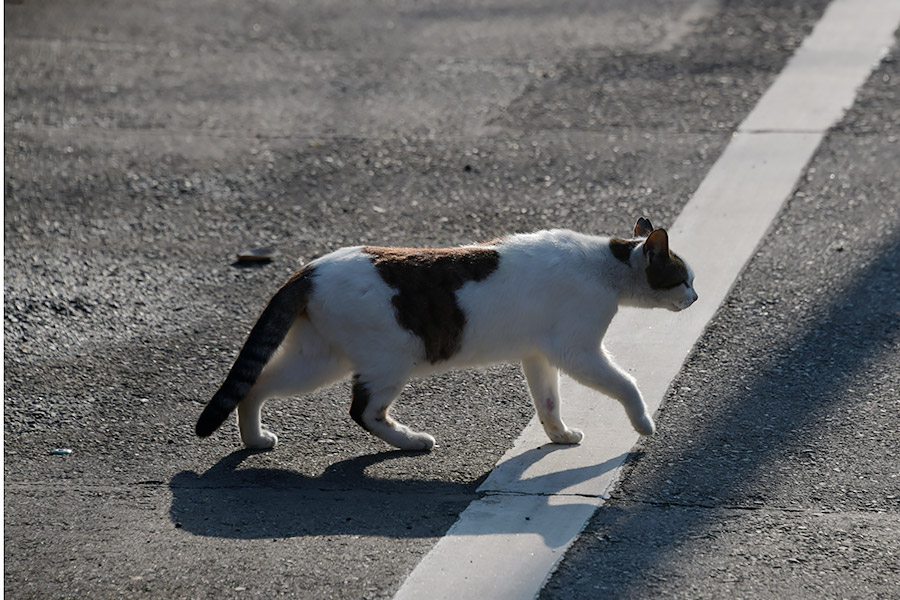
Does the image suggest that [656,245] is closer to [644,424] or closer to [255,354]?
[644,424]

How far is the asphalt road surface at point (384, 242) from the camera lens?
4.13m

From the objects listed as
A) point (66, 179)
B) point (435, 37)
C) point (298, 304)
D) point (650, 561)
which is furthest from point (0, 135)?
point (650, 561)

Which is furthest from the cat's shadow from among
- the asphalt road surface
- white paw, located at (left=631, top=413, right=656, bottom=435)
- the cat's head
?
the cat's head

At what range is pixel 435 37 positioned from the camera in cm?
1078

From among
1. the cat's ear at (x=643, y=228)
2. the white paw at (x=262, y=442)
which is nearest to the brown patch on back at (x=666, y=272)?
the cat's ear at (x=643, y=228)

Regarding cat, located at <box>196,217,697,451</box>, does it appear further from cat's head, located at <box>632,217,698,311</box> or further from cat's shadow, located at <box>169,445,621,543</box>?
cat's shadow, located at <box>169,445,621,543</box>

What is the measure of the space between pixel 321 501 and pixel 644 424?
4.42 feet

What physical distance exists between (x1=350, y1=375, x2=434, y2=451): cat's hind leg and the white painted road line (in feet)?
1.42

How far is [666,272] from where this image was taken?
4941 mm

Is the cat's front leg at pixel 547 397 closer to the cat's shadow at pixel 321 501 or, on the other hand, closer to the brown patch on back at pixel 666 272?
the cat's shadow at pixel 321 501

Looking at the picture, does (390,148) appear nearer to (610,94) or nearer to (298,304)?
(610,94)

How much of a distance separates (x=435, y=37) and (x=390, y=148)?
8.76 ft

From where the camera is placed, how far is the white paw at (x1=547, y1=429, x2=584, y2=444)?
4.89 meters

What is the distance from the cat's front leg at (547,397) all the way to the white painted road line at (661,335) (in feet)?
0.20
